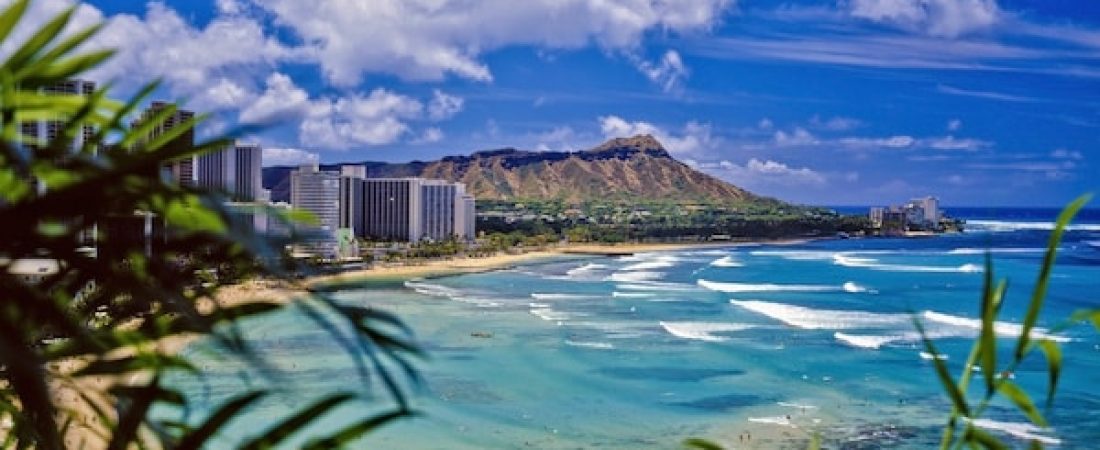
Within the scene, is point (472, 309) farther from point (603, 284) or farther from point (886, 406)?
point (886, 406)

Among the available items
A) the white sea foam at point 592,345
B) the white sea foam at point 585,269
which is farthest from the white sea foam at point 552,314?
the white sea foam at point 585,269

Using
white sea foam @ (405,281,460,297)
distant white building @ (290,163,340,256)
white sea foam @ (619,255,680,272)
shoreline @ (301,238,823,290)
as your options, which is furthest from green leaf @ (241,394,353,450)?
distant white building @ (290,163,340,256)

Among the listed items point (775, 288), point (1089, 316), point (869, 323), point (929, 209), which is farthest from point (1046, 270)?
point (929, 209)

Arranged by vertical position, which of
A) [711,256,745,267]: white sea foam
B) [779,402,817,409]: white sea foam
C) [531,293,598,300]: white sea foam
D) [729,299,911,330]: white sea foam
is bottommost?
[779,402,817,409]: white sea foam

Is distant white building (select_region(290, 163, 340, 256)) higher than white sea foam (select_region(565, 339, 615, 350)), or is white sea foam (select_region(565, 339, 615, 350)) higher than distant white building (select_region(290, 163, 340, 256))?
distant white building (select_region(290, 163, 340, 256))

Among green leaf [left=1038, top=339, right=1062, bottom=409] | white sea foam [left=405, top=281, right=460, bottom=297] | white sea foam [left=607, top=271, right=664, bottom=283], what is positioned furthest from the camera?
white sea foam [left=607, top=271, right=664, bottom=283]

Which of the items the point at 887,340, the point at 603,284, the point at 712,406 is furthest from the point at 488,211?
the point at 712,406

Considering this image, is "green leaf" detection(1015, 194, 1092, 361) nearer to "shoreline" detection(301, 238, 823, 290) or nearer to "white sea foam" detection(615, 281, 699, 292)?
"shoreline" detection(301, 238, 823, 290)

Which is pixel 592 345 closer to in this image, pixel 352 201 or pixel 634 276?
pixel 634 276

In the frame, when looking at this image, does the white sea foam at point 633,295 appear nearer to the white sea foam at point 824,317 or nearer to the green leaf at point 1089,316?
the white sea foam at point 824,317
